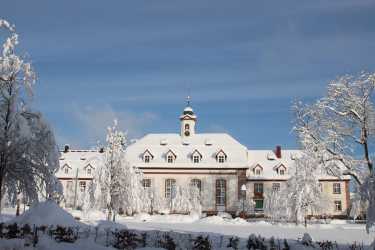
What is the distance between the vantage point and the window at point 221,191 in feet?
199

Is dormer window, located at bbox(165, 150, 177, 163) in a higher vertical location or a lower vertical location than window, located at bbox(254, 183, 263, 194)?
higher

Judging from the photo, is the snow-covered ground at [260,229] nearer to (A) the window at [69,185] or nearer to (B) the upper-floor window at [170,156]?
(B) the upper-floor window at [170,156]

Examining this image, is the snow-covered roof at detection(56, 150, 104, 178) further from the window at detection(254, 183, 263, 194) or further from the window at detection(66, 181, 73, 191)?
the window at detection(254, 183, 263, 194)

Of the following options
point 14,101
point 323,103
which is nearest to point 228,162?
point 323,103

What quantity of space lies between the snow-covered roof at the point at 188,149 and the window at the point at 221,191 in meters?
2.19

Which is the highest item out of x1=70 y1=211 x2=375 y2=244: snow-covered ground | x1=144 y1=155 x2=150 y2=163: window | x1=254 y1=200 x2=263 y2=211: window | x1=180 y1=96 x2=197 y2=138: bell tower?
x1=180 y1=96 x2=197 y2=138: bell tower

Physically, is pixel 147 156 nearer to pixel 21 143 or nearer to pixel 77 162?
pixel 77 162

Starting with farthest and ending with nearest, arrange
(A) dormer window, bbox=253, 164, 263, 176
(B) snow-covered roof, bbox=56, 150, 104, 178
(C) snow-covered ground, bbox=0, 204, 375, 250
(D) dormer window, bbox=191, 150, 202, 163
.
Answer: (B) snow-covered roof, bbox=56, 150, 104, 178
(A) dormer window, bbox=253, 164, 263, 176
(D) dormer window, bbox=191, 150, 202, 163
(C) snow-covered ground, bbox=0, 204, 375, 250

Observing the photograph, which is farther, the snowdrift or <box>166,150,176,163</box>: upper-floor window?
<box>166,150,176,163</box>: upper-floor window

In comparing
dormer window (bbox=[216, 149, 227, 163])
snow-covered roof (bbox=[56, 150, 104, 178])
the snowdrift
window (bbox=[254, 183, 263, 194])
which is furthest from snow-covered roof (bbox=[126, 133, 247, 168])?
the snowdrift

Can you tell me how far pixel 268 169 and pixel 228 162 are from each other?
21.7 ft

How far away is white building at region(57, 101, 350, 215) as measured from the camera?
60562 mm

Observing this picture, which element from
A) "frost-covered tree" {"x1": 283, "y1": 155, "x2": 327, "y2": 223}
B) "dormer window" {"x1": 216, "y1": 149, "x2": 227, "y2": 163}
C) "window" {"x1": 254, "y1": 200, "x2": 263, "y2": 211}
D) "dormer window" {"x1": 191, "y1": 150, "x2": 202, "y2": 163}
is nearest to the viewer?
"frost-covered tree" {"x1": 283, "y1": 155, "x2": 327, "y2": 223}

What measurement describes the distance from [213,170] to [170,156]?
6.27 meters
